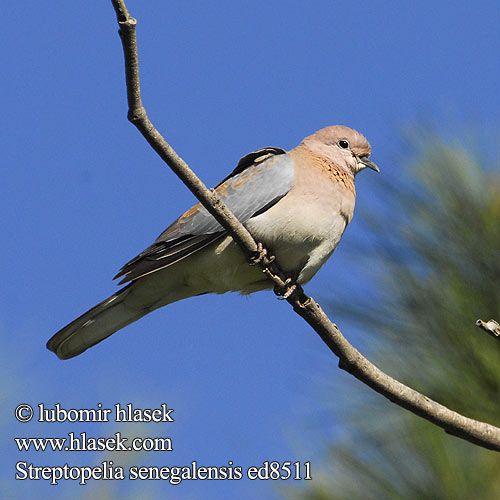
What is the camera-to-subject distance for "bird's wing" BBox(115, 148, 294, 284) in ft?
10.3

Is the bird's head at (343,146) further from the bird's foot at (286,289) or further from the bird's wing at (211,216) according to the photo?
the bird's foot at (286,289)

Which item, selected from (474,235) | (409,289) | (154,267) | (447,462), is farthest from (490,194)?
(154,267)

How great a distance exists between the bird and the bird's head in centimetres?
13

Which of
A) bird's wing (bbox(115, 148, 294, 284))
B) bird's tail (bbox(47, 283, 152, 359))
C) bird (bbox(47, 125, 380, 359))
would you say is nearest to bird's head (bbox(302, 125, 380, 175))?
bird (bbox(47, 125, 380, 359))

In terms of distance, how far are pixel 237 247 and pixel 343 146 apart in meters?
0.93

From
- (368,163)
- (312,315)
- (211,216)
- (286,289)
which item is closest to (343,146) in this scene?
(368,163)

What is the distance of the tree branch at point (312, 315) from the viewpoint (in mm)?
1878

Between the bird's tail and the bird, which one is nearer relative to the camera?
the bird

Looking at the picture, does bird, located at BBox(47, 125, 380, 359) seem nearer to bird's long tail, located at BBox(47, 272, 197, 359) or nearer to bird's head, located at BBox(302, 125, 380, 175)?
bird's long tail, located at BBox(47, 272, 197, 359)

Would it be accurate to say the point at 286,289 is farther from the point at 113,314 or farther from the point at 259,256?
the point at 113,314

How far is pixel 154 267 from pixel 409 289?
3.08ft

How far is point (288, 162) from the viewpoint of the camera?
3.37m

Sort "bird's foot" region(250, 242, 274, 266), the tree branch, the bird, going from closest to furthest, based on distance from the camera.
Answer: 1. the tree branch
2. "bird's foot" region(250, 242, 274, 266)
3. the bird

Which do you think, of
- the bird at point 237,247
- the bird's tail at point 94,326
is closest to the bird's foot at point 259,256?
the bird at point 237,247
